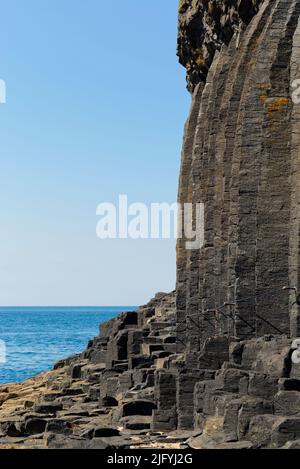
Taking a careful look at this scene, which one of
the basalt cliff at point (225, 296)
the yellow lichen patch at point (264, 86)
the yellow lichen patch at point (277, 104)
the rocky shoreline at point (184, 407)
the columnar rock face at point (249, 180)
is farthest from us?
the yellow lichen patch at point (264, 86)

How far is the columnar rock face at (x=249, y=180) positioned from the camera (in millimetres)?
24594

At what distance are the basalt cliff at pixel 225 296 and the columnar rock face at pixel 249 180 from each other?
1.4 inches

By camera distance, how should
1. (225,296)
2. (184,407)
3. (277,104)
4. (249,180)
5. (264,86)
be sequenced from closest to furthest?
(184,407) < (277,104) < (264,86) < (249,180) < (225,296)

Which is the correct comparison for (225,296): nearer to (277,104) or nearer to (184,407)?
(277,104)

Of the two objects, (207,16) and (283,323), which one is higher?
(207,16)

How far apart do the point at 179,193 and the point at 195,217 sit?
322 cm

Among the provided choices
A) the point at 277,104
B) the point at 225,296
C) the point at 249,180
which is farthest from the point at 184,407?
the point at 225,296

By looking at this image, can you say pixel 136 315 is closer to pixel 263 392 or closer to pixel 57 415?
pixel 57 415

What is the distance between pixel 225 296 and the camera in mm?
29391

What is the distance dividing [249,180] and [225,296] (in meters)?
4.49

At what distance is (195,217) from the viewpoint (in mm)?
34656

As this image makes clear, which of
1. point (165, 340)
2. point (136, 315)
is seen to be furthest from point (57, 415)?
point (136, 315)

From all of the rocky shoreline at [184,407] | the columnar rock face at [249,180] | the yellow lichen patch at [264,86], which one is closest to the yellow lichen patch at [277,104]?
the columnar rock face at [249,180]

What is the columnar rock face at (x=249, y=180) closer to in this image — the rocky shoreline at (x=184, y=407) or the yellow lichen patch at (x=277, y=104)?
the yellow lichen patch at (x=277, y=104)
